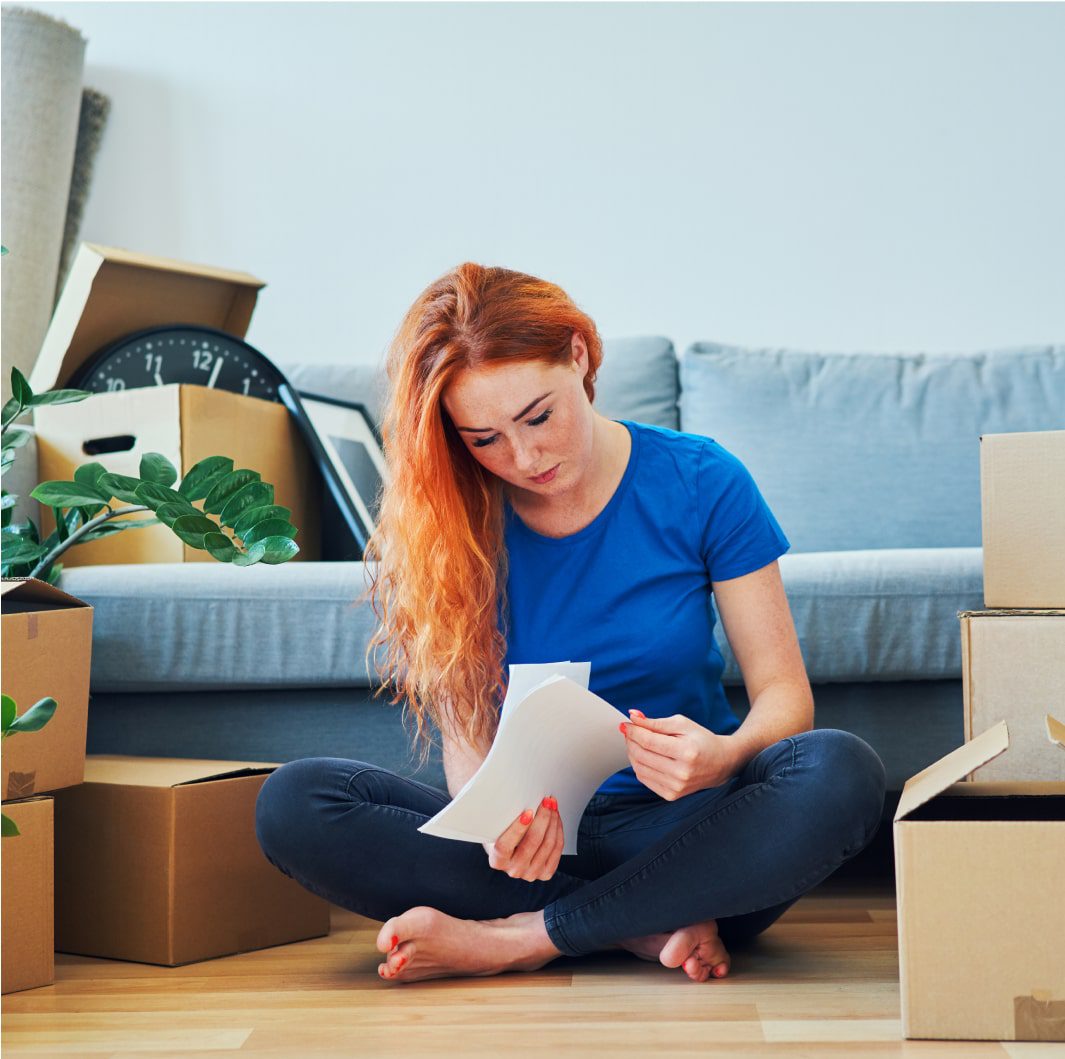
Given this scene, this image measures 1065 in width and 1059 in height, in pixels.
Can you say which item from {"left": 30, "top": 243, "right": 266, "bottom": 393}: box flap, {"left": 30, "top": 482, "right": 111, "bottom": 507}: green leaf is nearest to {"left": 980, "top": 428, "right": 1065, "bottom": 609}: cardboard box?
{"left": 30, "top": 482, "right": 111, "bottom": 507}: green leaf

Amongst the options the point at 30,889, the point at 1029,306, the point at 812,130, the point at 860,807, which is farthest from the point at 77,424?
the point at 1029,306

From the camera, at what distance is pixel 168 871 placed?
1277 mm

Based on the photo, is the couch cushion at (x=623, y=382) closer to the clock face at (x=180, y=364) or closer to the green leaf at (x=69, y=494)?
the clock face at (x=180, y=364)

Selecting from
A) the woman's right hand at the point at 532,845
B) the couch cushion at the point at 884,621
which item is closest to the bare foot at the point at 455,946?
the woman's right hand at the point at 532,845

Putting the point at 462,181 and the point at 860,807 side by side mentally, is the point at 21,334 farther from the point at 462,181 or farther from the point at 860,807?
the point at 860,807

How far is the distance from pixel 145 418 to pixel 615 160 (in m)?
1.05

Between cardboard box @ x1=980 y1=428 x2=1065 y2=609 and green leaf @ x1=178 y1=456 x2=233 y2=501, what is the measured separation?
0.77m

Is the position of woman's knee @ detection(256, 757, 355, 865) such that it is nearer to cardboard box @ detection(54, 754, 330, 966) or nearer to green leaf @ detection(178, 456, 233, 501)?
cardboard box @ detection(54, 754, 330, 966)

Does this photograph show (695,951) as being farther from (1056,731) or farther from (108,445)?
(108,445)

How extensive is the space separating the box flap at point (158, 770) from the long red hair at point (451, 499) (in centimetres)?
21

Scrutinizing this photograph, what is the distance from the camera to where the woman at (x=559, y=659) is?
112cm

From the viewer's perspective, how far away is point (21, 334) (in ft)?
7.17

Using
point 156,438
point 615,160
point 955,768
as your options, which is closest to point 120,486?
point 156,438

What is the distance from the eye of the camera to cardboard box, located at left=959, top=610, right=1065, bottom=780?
3.72 feet
